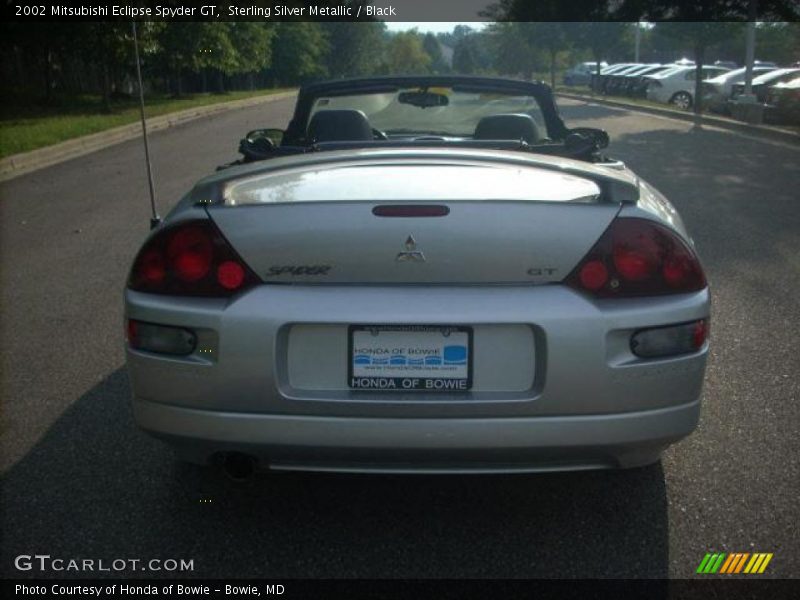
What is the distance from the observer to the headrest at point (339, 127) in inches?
187

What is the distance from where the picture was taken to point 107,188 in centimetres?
1223

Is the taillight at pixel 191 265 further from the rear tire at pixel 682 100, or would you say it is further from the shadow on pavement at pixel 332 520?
the rear tire at pixel 682 100

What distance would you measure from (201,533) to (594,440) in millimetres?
1305

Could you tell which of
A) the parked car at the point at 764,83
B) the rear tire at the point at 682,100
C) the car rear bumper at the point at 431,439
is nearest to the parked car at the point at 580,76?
the rear tire at the point at 682,100

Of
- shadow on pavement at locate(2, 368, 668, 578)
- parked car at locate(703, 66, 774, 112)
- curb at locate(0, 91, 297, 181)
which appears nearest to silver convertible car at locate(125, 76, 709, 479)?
shadow on pavement at locate(2, 368, 668, 578)

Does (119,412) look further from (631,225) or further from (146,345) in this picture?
(631,225)

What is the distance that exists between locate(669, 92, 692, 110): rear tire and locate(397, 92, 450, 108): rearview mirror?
91.3 ft

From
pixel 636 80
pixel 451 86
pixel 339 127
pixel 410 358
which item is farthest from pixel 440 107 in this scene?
pixel 636 80

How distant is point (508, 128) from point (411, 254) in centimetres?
229

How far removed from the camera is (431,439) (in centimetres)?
259

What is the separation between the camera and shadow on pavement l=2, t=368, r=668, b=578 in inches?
108

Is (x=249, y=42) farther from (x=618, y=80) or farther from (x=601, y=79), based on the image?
(x=601, y=79)

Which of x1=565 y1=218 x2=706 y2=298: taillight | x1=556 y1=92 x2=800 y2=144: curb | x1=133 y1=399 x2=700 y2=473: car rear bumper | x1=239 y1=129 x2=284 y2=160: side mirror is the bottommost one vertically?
x1=556 y1=92 x2=800 y2=144: curb

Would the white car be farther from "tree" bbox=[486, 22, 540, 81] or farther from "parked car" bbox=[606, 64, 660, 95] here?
"tree" bbox=[486, 22, 540, 81]
